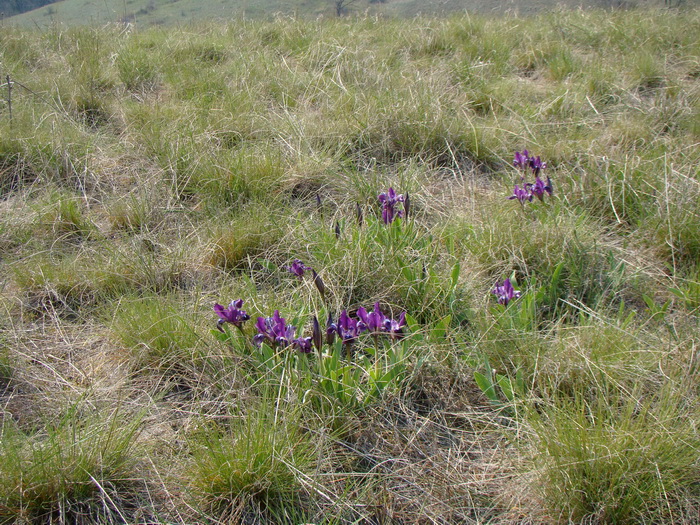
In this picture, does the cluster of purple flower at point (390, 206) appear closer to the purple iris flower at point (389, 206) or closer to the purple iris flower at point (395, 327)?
the purple iris flower at point (389, 206)

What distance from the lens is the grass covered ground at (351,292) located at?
1455 millimetres

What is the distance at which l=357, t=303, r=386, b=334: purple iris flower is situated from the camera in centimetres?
181

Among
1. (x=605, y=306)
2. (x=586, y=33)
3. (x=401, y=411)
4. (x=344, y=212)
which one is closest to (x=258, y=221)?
(x=344, y=212)

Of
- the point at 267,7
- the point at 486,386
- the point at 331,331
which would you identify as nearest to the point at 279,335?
the point at 331,331

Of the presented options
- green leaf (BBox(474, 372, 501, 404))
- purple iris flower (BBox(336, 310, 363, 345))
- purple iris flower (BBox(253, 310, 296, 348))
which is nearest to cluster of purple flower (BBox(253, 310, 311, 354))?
purple iris flower (BBox(253, 310, 296, 348))

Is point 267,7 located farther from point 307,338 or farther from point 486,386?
point 486,386

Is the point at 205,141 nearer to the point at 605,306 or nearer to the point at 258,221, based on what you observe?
the point at 258,221

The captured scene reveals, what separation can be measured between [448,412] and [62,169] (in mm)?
2572

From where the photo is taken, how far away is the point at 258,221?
255 cm

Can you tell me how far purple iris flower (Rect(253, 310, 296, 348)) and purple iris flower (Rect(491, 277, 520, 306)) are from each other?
29.8 inches

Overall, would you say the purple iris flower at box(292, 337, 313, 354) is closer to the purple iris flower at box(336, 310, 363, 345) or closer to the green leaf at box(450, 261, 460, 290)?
the purple iris flower at box(336, 310, 363, 345)

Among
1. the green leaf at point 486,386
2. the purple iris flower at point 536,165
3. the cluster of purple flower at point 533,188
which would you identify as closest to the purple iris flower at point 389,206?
the cluster of purple flower at point 533,188

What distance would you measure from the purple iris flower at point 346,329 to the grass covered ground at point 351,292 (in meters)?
0.04

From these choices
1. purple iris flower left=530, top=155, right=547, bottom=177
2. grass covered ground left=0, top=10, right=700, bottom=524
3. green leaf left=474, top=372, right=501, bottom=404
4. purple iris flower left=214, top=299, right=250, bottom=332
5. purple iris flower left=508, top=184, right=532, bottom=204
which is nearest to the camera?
grass covered ground left=0, top=10, right=700, bottom=524
